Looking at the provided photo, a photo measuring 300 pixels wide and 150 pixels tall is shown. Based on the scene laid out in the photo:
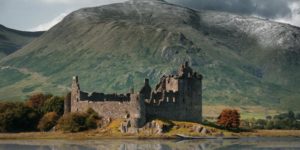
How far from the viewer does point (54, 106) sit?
12019 cm

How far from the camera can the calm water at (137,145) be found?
3511 inches

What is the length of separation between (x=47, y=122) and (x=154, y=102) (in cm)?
1751

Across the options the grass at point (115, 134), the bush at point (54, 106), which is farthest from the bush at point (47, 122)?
the bush at point (54, 106)

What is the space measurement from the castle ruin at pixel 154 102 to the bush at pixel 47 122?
405 centimetres

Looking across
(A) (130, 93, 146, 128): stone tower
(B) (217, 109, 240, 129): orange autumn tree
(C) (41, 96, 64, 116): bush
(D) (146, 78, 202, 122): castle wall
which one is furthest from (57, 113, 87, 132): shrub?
(B) (217, 109, 240, 129): orange autumn tree

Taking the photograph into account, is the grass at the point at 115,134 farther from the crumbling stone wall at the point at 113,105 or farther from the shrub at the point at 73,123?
the crumbling stone wall at the point at 113,105

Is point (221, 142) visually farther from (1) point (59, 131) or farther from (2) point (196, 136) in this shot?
(1) point (59, 131)

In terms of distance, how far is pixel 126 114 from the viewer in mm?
109938

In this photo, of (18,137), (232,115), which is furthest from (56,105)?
(232,115)

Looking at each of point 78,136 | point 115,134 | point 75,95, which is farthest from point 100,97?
point 78,136

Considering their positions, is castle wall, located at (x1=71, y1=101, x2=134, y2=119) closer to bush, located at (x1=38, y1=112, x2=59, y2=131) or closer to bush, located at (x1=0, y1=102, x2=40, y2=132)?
bush, located at (x1=38, y1=112, x2=59, y2=131)

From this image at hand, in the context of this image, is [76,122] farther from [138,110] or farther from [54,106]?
[54,106]

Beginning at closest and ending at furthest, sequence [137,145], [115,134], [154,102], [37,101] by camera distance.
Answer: [137,145]
[115,134]
[154,102]
[37,101]

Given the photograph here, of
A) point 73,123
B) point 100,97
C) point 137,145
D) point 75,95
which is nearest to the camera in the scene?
point 137,145
